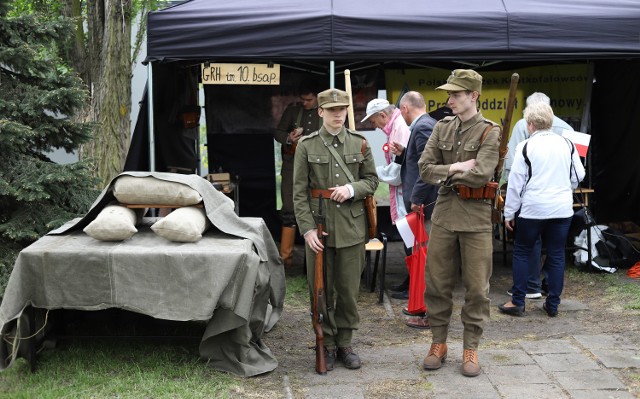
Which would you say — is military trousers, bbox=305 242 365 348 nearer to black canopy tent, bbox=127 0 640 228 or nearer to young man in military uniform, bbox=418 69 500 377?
young man in military uniform, bbox=418 69 500 377

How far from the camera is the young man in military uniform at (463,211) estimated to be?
4.82 meters

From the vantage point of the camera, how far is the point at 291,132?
8.90 m

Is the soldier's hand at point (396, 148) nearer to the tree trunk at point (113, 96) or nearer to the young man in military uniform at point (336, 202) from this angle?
the young man in military uniform at point (336, 202)

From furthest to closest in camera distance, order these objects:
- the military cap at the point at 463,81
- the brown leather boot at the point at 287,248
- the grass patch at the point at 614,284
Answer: the brown leather boot at the point at 287,248 → the grass patch at the point at 614,284 → the military cap at the point at 463,81

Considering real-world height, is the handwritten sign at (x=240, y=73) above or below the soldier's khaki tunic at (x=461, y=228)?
above

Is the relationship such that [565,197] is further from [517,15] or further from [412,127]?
[517,15]

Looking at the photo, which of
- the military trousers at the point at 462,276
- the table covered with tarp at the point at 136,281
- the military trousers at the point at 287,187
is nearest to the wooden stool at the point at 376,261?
the military trousers at the point at 287,187

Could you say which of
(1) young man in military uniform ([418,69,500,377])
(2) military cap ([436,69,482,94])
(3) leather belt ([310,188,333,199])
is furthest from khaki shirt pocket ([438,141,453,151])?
(3) leather belt ([310,188,333,199])

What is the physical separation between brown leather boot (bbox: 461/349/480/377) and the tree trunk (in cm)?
511

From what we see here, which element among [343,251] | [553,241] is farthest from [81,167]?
[553,241]

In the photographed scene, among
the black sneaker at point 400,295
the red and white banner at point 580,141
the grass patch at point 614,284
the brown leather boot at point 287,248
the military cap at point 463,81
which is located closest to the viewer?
the military cap at point 463,81

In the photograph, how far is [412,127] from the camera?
624 centimetres

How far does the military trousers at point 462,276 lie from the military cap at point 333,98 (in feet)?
3.08

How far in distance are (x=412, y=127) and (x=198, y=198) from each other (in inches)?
73.5
